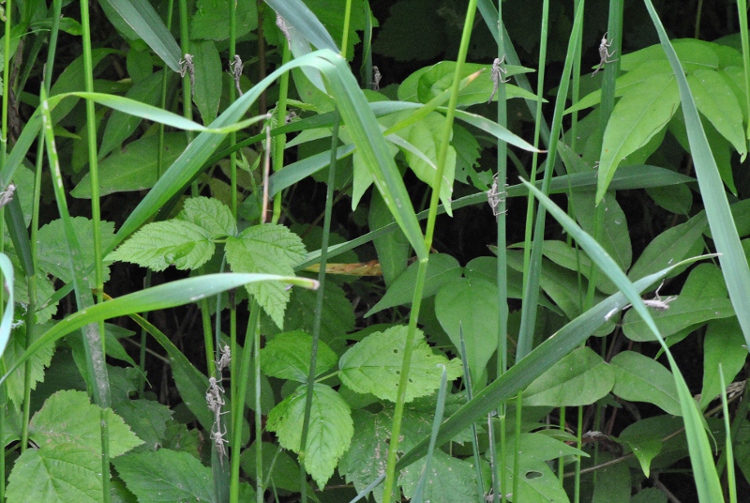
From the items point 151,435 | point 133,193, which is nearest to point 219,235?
point 151,435

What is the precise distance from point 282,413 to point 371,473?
139mm

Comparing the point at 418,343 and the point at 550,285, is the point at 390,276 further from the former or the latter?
the point at 550,285

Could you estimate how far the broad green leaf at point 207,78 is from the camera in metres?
0.90

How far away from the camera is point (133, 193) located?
4.57 ft

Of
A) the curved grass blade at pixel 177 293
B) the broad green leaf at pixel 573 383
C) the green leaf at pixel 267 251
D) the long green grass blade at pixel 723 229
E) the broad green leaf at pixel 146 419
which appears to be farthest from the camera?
the broad green leaf at pixel 146 419

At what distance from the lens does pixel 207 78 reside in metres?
0.92

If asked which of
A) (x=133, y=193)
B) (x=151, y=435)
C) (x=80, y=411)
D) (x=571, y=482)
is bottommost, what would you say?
(x=571, y=482)

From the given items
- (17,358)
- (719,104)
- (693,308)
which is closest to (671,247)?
(693,308)

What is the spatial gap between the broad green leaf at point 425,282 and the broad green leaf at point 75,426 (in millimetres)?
331

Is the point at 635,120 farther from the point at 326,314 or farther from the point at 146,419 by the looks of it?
the point at 146,419

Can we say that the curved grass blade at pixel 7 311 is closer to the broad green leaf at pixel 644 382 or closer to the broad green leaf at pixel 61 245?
the broad green leaf at pixel 61 245

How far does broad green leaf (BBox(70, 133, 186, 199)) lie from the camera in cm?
96

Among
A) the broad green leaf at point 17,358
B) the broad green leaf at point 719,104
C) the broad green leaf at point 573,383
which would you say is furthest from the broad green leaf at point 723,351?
the broad green leaf at point 17,358

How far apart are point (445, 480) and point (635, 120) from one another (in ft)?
1.58
